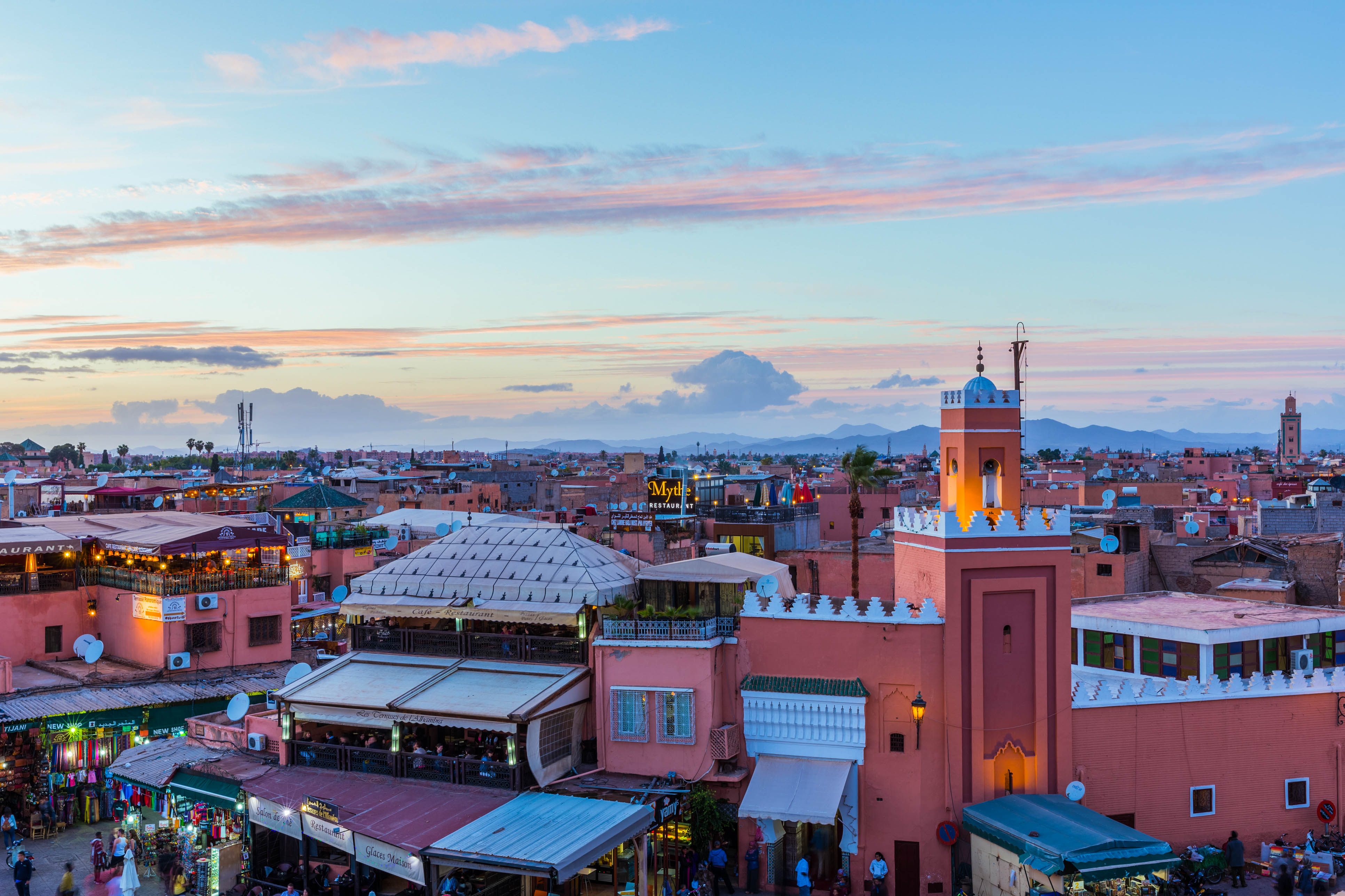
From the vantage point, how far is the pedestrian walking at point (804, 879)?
18.7 meters

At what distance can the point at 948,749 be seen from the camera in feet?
62.0

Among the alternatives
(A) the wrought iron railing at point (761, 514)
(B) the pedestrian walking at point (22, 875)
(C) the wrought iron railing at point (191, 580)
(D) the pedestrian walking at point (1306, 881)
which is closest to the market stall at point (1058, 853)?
(D) the pedestrian walking at point (1306, 881)

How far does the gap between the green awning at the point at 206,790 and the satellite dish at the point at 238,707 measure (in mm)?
1712

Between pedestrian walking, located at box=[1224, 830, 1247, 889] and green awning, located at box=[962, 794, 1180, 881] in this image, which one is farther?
pedestrian walking, located at box=[1224, 830, 1247, 889]

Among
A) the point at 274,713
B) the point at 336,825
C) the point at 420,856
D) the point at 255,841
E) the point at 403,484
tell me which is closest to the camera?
the point at 420,856

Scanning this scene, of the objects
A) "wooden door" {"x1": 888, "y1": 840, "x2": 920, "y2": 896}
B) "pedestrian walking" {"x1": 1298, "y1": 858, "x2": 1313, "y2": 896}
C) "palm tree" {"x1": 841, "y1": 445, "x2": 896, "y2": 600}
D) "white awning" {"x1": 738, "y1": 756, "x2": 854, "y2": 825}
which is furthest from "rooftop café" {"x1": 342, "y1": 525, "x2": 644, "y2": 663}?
"pedestrian walking" {"x1": 1298, "y1": 858, "x2": 1313, "y2": 896}

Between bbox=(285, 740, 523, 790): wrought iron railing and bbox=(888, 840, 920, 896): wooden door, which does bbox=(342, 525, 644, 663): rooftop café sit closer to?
bbox=(285, 740, 523, 790): wrought iron railing

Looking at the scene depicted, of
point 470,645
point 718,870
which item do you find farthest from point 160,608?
point 718,870

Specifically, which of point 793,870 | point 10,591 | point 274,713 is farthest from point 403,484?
point 793,870

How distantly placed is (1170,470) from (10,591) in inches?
4098

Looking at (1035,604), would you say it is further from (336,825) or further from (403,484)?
(403,484)

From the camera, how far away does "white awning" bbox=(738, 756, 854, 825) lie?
1780cm

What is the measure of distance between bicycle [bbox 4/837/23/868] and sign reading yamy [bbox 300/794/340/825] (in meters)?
5.92

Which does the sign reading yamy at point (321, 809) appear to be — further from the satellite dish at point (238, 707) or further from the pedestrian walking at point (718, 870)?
the pedestrian walking at point (718, 870)
